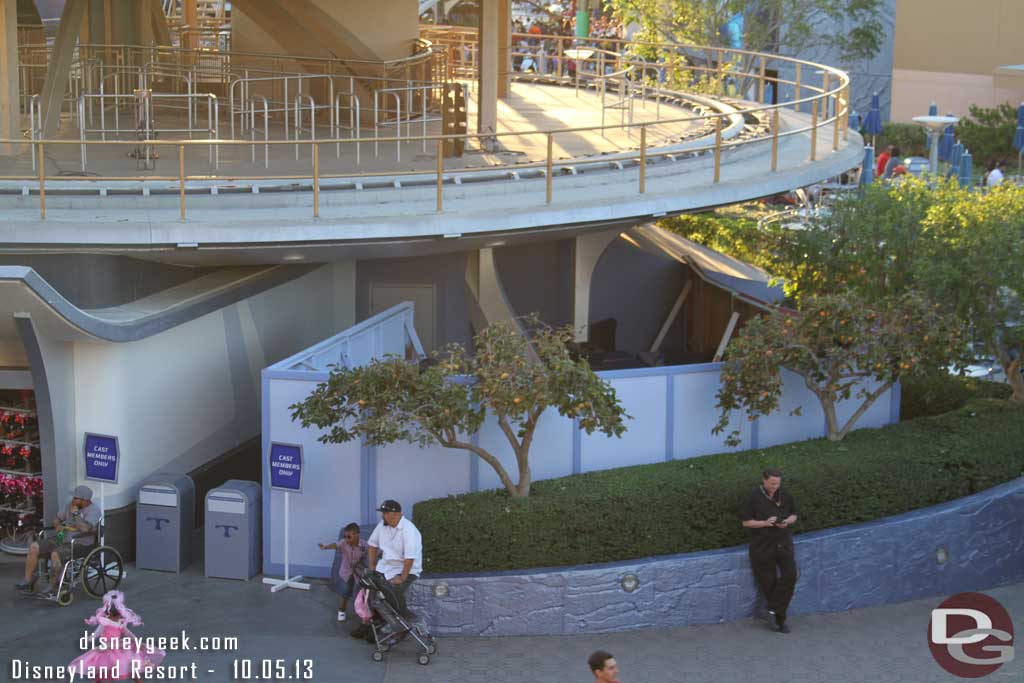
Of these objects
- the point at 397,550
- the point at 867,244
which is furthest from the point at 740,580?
the point at 867,244

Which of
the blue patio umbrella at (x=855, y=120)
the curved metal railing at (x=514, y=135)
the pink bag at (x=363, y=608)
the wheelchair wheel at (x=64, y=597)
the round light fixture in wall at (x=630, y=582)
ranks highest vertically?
the curved metal railing at (x=514, y=135)

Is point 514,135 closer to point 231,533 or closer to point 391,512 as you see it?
point 231,533

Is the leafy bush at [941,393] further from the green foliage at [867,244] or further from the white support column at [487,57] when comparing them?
the white support column at [487,57]

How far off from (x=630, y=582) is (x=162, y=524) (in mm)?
4347

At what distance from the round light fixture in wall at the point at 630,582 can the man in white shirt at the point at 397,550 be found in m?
1.79

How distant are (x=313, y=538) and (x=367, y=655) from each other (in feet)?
6.21

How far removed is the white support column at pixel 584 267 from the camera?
66.6 ft

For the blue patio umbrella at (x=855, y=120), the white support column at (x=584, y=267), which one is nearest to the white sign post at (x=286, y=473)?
the white support column at (x=584, y=267)

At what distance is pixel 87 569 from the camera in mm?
12922

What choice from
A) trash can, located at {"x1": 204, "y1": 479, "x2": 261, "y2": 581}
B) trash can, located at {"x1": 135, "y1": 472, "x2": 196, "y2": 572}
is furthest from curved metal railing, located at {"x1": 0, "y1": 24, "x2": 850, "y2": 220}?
trash can, located at {"x1": 204, "y1": 479, "x2": 261, "y2": 581}

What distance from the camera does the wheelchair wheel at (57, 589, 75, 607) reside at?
12.8 meters

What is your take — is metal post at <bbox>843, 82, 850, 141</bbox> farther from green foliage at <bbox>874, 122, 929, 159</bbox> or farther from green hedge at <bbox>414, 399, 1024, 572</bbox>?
green foliage at <bbox>874, 122, 929, 159</bbox>

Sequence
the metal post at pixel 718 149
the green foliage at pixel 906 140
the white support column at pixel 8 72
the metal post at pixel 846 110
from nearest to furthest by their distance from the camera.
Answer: the metal post at pixel 718 149 < the white support column at pixel 8 72 < the metal post at pixel 846 110 < the green foliage at pixel 906 140

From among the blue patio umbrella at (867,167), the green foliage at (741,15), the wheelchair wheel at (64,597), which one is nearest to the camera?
the wheelchair wheel at (64,597)
